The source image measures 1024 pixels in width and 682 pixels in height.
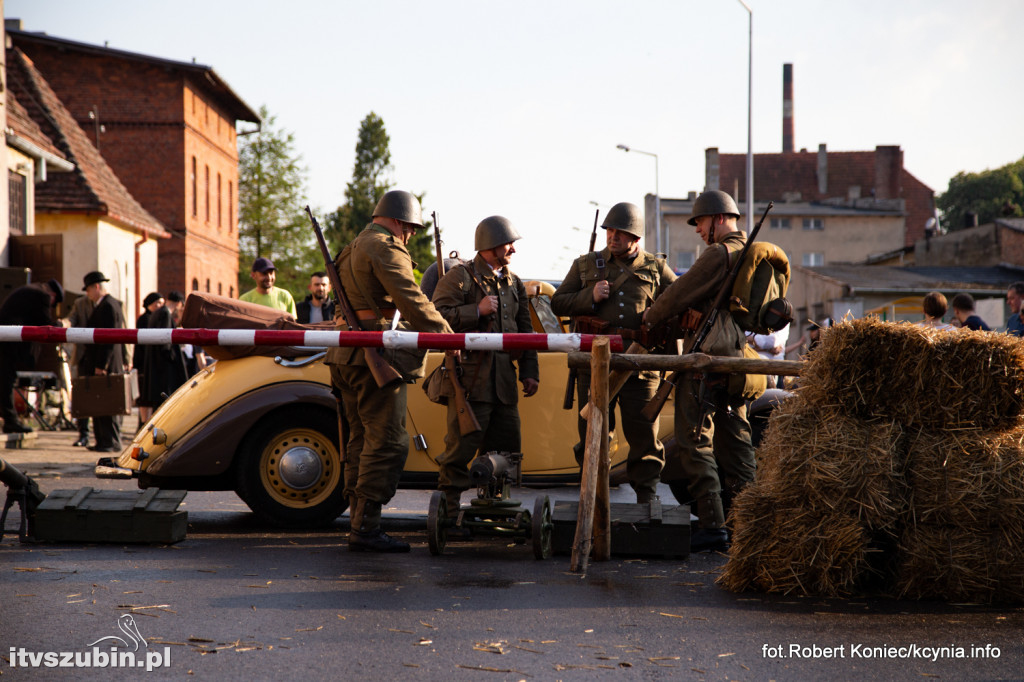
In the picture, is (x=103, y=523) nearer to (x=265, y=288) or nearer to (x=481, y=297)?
(x=481, y=297)

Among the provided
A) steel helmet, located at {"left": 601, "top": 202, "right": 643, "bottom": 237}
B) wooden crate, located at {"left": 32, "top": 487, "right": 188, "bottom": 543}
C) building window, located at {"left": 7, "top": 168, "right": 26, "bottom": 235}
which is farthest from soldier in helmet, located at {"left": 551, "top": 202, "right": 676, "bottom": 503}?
building window, located at {"left": 7, "top": 168, "right": 26, "bottom": 235}

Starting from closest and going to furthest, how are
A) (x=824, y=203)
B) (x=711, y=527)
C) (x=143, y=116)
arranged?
1. (x=711, y=527)
2. (x=143, y=116)
3. (x=824, y=203)

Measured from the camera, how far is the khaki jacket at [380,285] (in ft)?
23.7

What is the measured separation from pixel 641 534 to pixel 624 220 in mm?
2242

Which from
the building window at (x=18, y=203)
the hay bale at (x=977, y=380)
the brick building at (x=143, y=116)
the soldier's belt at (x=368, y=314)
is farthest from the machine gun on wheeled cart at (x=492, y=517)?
the brick building at (x=143, y=116)

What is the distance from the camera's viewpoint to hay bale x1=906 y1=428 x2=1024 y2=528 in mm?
5688

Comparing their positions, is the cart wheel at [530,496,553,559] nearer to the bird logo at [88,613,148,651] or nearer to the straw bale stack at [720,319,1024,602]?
the straw bale stack at [720,319,1024,602]

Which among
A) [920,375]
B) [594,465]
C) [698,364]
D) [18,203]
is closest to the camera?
[920,375]

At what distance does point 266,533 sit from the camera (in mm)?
7797

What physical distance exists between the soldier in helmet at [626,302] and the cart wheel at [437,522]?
4.10ft

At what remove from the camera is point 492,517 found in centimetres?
702

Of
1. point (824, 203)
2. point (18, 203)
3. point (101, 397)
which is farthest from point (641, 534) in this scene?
point (824, 203)

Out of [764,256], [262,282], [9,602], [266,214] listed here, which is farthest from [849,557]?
[266,214]

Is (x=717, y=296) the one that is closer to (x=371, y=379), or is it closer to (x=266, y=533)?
(x=371, y=379)
